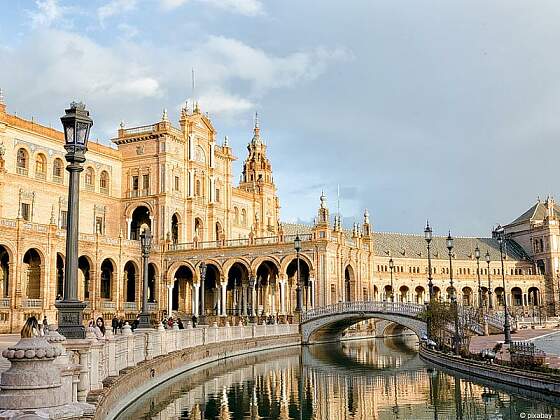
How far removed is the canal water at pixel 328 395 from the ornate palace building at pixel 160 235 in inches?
816

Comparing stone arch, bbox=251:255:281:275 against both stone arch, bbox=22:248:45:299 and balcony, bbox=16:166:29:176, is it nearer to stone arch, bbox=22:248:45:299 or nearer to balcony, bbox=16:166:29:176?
stone arch, bbox=22:248:45:299

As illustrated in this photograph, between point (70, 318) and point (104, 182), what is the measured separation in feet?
177

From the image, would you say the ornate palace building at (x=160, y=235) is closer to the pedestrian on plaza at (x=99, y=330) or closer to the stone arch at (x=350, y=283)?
the stone arch at (x=350, y=283)

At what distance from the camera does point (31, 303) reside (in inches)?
1972

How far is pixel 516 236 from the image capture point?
122 metres

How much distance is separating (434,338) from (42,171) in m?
36.4

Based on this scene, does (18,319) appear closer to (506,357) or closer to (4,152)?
(4,152)

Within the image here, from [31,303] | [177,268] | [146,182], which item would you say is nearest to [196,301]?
[177,268]

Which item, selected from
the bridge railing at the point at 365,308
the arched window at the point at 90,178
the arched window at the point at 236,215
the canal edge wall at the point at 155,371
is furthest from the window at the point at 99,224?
the canal edge wall at the point at 155,371

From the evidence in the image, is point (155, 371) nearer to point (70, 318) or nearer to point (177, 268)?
point (70, 318)

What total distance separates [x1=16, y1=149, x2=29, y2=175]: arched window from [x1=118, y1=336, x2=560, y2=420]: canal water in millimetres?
28300

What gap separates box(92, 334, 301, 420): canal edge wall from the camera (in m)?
16.7

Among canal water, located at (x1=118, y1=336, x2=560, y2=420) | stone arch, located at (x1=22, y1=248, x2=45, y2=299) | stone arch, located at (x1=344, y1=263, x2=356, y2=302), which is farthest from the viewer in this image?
stone arch, located at (x1=344, y1=263, x2=356, y2=302)

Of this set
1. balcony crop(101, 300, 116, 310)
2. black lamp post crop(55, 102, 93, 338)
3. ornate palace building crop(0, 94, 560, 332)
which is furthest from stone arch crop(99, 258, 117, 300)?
black lamp post crop(55, 102, 93, 338)
